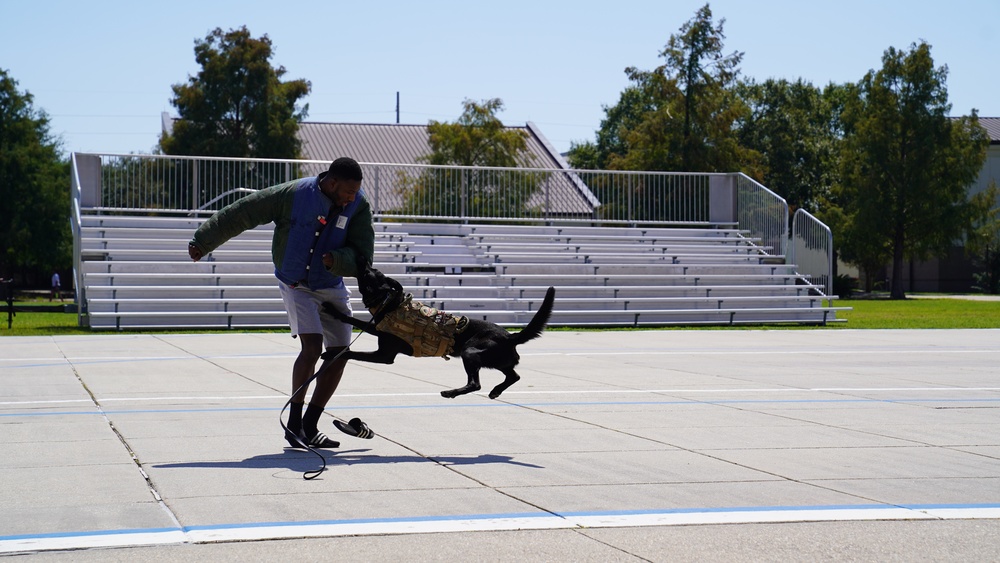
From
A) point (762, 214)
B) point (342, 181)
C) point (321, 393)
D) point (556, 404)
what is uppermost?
point (762, 214)

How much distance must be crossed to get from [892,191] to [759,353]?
39.1m

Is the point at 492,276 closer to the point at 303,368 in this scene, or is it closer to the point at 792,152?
the point at 303,368

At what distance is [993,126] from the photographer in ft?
244

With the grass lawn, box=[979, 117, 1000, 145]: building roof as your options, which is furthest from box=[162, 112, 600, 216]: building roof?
box=[979, 117, 1000, 145]: building roof

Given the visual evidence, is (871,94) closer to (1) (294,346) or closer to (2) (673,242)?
(2) (673,242)

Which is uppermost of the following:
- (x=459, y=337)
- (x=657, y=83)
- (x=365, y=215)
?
(x=657, y=83)

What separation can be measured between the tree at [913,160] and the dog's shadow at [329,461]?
46904 millimetres

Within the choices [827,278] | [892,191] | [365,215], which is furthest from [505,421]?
[892,191]

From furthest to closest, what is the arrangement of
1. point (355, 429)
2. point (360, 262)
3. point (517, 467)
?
point (355, 429) < point (360, 262) < point (517, 467)

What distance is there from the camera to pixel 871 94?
5141cm

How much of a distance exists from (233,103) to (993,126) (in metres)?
54.1

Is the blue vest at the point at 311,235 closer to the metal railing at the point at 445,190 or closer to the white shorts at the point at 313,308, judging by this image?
the white shorts at the point at 313,308

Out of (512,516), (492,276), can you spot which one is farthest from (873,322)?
(512,516)

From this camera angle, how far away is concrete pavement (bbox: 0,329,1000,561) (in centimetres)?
462
